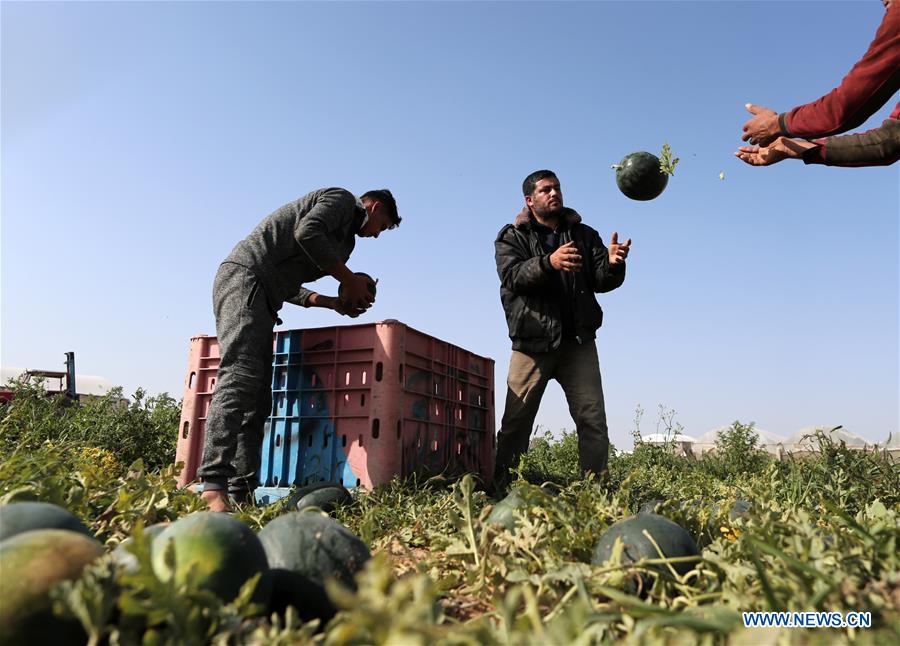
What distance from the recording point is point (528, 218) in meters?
5.25

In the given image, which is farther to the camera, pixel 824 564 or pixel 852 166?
pixel 852 166

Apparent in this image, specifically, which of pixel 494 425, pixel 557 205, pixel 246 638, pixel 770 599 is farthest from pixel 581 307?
pixel 246 638

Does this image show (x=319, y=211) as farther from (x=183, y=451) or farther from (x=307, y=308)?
(x=183, y=451)

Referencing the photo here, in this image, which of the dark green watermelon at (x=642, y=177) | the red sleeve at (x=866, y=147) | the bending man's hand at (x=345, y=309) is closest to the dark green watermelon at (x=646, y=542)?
A: the red sleeve at (x=866, y=147)

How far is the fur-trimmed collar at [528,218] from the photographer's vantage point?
5.21 m

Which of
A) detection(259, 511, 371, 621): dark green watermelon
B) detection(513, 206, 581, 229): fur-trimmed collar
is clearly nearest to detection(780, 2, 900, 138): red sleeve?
detection(513, 206, 581, 229): fur-trimmed collar

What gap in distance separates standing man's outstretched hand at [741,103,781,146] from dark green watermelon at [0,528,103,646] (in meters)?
4.02

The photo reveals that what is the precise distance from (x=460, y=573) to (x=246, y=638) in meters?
0.92

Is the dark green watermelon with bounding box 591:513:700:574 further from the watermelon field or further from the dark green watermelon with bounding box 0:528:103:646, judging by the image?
the dark green watermelon with bounding box 0:528:103:646

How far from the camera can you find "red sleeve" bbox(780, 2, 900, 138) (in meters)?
2.95

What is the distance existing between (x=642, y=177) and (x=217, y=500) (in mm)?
3858

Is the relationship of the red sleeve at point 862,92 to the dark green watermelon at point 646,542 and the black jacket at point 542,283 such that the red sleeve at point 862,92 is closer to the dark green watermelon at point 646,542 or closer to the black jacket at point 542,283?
the black jacket at point 542,283

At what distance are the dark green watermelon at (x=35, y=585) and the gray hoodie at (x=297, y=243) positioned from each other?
9.46 feet

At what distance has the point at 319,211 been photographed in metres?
3.91
